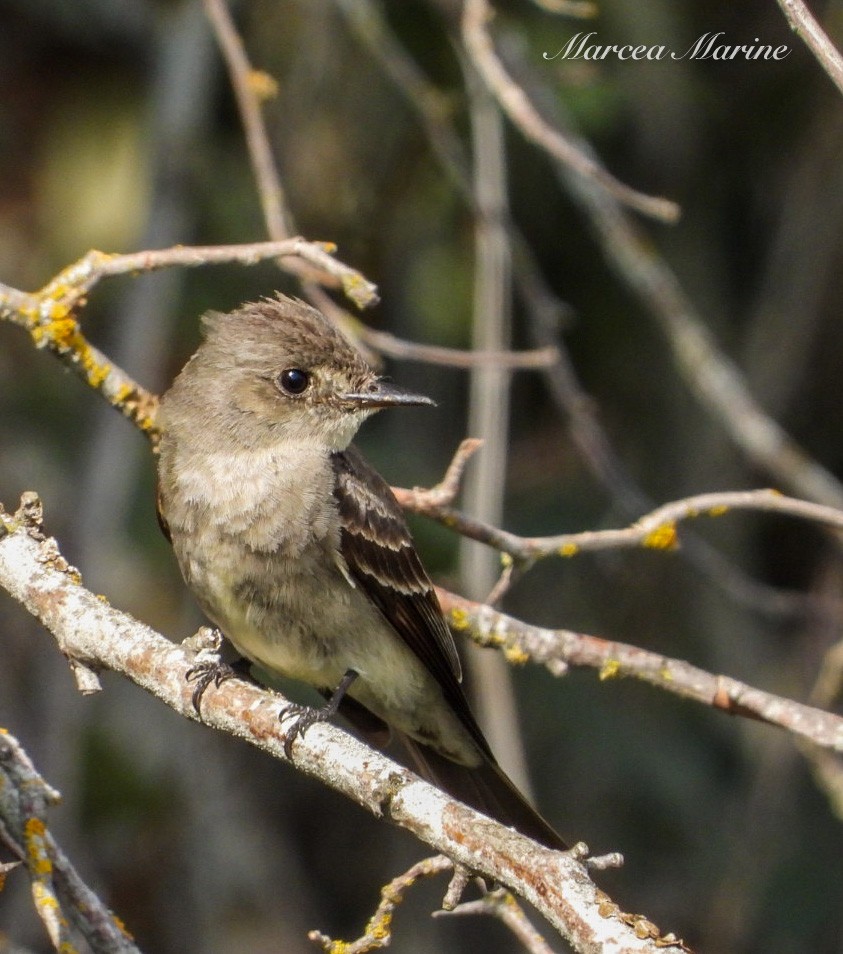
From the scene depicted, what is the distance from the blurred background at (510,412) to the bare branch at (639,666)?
7.84 ft

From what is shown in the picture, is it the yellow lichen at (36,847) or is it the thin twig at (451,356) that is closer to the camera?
the yellow lichen at (36,847)

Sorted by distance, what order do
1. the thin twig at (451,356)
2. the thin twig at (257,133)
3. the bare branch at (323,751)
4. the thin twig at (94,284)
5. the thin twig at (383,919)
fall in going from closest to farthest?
the bare branch at (323,751)
the thin twig at (383,919)
the thin twig at (94,284)
the thin twig at (257,133)
the thin twig at (451,356)

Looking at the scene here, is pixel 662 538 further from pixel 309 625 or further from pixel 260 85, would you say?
pixel 260 85

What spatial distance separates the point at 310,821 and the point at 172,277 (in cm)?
262

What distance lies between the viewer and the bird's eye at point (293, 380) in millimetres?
4215

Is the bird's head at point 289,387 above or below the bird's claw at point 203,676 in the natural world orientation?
above

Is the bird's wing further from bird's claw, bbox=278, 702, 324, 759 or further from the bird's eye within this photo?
bird's claw, bbox=278, 702, 324, 759

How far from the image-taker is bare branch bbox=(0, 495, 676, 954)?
7.91 ft

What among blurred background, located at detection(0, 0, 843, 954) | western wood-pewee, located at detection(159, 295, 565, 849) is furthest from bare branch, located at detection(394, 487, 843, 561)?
blurred background, located at detection(0, 0, 843, 954)

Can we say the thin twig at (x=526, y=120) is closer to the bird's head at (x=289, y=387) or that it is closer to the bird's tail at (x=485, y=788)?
the bird's head at (x=289, y=387)

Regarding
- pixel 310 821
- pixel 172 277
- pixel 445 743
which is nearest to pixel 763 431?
pixel 445 743

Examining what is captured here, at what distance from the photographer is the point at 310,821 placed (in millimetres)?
7273

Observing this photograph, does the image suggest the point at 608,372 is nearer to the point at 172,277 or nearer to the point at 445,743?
the point at 172,277

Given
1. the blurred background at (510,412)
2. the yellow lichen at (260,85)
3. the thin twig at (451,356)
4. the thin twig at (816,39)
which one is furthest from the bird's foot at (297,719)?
the blurred background at (510,412)
